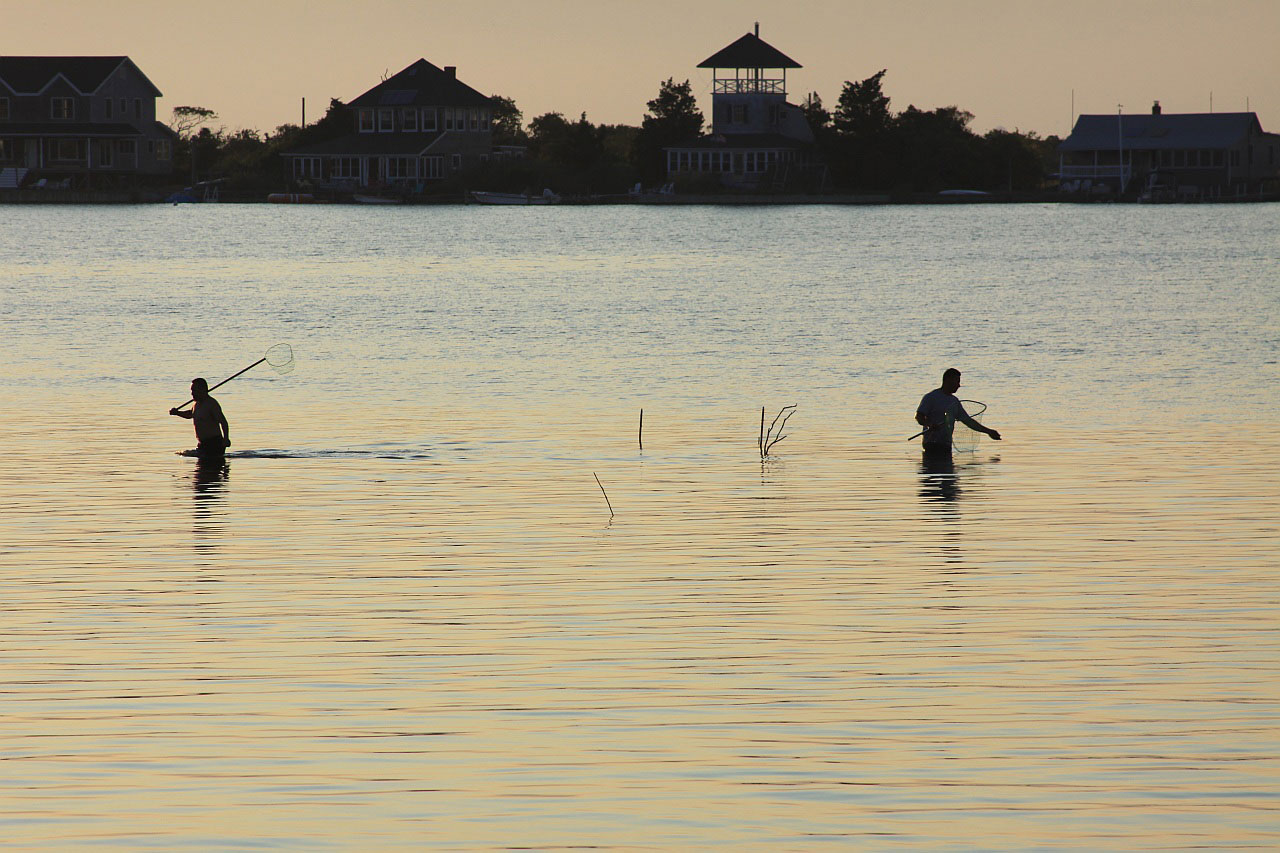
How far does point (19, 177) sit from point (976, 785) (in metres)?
149

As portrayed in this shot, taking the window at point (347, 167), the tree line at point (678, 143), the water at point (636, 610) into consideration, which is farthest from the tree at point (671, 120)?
the water at point (636, 610)

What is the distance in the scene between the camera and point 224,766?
10.0 meters

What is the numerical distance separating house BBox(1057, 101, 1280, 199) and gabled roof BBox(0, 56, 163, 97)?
9411cm

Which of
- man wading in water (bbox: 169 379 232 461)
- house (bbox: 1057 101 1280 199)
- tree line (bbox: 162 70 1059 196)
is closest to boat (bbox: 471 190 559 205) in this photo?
tree line (bbox: 162 70 1059 196)

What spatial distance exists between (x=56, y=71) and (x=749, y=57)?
58046 mm

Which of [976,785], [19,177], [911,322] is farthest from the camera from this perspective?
[19,177]

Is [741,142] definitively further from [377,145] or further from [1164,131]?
[1164,131]

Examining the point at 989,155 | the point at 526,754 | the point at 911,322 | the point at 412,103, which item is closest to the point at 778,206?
the point at 989,155

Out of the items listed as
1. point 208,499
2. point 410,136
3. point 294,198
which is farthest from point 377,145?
point 208,499

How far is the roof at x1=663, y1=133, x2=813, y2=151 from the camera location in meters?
149

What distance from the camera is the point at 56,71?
137750mm

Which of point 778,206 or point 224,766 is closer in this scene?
point 224,766

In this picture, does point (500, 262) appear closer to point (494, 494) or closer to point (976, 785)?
point (494, 494)

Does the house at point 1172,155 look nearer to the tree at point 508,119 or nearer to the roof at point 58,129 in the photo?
the tree at point 508,119
